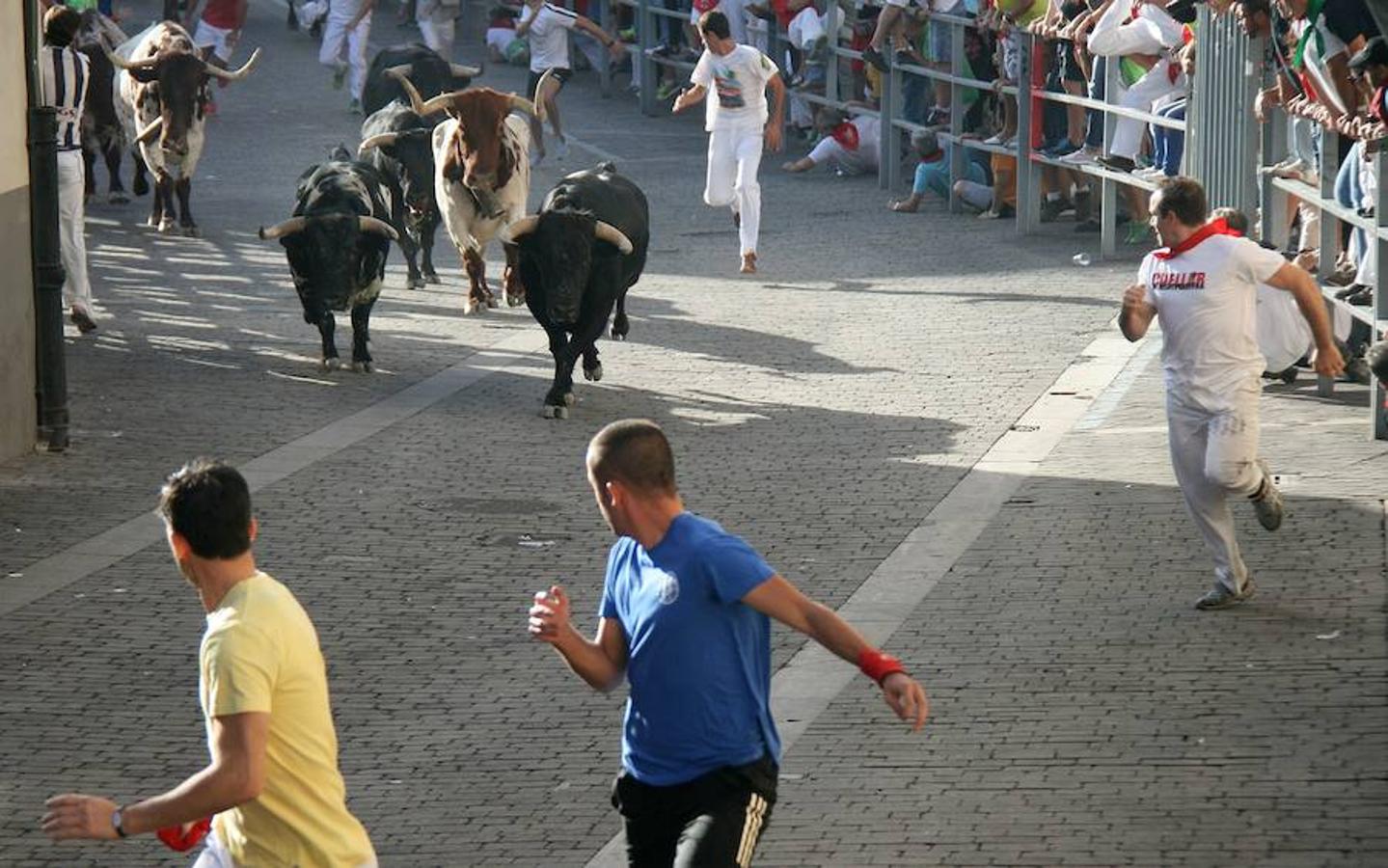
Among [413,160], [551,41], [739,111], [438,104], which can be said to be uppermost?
[438,104]

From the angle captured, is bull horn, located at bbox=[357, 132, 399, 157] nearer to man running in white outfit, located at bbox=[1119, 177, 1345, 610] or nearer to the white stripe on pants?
the white stripe on pants

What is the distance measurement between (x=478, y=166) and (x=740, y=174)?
10.2ft

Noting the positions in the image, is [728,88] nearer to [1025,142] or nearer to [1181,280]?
[1025,142]

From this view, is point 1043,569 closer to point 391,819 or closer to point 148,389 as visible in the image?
point 391,819

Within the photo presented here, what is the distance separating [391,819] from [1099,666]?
302 centimetres

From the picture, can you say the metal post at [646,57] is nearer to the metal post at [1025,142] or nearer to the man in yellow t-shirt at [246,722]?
the metal post at [1025,142]

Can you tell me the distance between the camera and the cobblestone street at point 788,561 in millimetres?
8305

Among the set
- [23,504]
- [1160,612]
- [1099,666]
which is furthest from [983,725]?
[23,504]

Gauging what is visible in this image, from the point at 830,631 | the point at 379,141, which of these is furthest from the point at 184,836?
the point at 379,141

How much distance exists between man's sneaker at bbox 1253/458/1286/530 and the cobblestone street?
206mm

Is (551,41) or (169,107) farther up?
(551,41)

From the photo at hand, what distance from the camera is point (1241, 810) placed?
8.00 metres

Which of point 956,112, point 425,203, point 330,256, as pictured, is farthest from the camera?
point 956,112

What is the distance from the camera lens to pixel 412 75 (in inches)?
939
